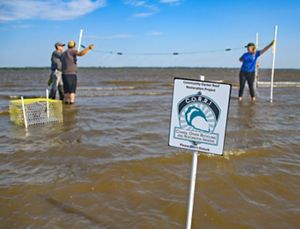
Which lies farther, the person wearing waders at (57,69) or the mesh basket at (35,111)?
the person wearing waders at (57,69)

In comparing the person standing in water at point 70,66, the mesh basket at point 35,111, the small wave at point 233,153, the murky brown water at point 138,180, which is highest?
the person standing in water at point 70,66

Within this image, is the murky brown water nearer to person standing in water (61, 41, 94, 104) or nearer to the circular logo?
the circular logo

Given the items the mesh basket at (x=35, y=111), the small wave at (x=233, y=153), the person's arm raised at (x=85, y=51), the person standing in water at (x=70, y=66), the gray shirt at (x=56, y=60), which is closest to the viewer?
the small wave at (x=233, y=153)

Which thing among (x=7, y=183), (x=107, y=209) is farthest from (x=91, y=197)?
(x=7, y=183)

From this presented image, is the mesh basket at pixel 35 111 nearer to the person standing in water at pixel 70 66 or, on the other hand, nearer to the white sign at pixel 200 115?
the person standing in water at pixel 70 66

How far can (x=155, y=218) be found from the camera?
345cm

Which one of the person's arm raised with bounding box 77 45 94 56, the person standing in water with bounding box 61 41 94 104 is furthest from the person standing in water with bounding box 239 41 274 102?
the person standing in water with bounding box 61 41 94 104

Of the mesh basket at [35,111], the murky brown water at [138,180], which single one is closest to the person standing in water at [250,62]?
the murky brown water at [138,180]

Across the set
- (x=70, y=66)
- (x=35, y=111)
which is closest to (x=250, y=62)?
(x=70, y=66)

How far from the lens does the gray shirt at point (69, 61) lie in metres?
10.5

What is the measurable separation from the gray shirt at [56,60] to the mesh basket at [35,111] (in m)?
3.54

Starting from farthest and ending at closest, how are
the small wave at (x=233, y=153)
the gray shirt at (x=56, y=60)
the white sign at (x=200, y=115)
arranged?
1. the gray shirt at (x=56, y=60)
2. the small wave at (x=233, y=153)
3. the white sign at (x=200, y=115)

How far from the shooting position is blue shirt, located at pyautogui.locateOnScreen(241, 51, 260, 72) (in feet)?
39.0

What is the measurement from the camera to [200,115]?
8.36 ft
